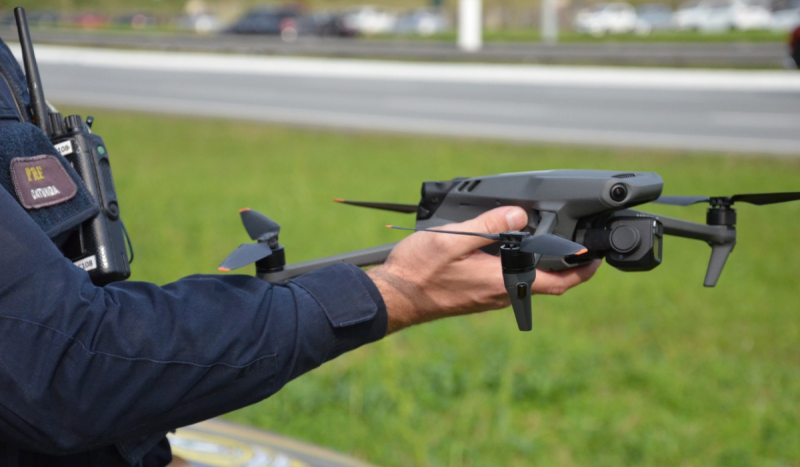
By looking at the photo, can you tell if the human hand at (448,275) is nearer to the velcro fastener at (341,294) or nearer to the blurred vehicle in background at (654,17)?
the velcro fastener at (341,294)

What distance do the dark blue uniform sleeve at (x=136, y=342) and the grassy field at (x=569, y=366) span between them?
2.42 m

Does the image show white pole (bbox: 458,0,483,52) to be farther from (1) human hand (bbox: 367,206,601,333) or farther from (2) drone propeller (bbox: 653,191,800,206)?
(1) human hand (bbox: 367,206,601,333)

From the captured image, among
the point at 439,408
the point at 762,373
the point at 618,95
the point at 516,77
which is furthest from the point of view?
the point at 516,77

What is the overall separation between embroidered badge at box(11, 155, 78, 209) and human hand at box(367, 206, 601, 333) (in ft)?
1.72

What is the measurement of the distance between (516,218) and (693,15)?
33348 millimetres

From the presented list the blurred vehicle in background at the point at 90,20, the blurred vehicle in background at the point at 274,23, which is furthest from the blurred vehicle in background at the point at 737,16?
the blurred vehicle in background at the point at 90,20

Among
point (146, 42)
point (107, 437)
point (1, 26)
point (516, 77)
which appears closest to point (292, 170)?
point (146, 42)

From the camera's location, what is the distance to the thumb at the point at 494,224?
1224 mm

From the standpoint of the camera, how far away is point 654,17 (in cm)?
3297

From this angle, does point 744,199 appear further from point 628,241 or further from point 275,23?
point 275,23

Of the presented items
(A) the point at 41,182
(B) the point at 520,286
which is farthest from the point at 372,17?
(B) the point at 520,286

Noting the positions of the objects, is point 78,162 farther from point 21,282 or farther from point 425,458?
point 425,458

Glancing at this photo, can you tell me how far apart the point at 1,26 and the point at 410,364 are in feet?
9.60

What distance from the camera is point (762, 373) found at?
4090mm
